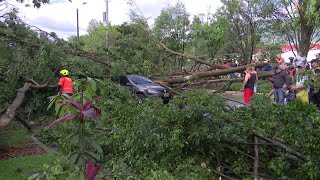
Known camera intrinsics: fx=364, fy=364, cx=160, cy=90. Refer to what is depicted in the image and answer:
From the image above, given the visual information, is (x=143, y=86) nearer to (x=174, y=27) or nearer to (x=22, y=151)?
(x=22, y=151)

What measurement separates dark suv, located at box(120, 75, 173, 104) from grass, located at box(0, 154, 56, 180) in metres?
7.21

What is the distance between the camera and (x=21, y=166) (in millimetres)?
5715

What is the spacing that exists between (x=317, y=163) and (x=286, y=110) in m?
0.69

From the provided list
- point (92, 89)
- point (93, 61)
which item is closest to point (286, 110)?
point (92, 89)

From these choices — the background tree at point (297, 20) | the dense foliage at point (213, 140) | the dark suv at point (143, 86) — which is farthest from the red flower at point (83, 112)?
the background tree at point (297, 20)

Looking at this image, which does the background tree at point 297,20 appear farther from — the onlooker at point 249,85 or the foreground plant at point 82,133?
the foreground plant at point 82,133

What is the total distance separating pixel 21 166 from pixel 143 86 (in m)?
8.67

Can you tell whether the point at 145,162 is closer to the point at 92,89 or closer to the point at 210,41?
the point at 92,89

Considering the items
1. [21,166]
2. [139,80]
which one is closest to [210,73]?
[139,80]

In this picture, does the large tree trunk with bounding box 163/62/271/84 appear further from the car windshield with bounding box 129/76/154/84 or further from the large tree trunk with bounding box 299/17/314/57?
the large tree trunk with bounding box 299/17/314/57

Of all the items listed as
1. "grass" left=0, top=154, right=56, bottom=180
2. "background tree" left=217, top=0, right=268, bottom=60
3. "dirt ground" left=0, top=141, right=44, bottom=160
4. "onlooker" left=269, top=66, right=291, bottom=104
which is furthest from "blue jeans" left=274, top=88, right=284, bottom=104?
"background tree" left=217, top=0, right=268, bottom=60

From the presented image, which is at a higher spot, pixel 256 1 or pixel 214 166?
pixel 256 1

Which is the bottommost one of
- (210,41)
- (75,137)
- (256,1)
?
(75,137)

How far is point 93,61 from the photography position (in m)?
12.0
